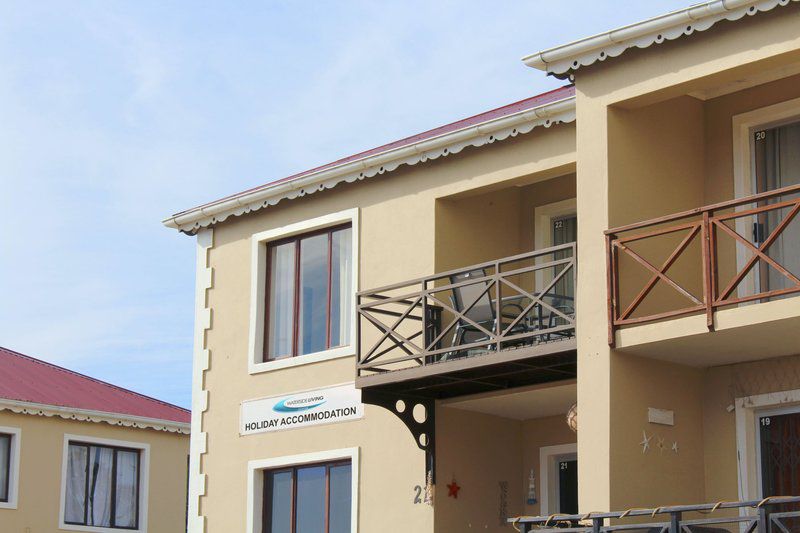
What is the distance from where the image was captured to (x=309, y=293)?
62.0 ft

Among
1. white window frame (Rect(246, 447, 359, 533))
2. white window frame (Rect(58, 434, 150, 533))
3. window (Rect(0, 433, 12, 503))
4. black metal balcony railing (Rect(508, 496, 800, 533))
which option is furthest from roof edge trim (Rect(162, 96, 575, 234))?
white window frame (Rect(58, 434, 150, 533))

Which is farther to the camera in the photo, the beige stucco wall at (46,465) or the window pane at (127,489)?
the window pane at (127,489)

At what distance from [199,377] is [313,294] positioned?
2.16m

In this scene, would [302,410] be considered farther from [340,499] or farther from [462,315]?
[462,315]

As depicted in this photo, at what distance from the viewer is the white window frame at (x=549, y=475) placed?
17125mm

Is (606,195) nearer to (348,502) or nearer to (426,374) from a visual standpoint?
(426,374)

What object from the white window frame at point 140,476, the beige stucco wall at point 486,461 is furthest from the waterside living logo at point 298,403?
the white window frame at point 140,476

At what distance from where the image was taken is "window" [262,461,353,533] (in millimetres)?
17797

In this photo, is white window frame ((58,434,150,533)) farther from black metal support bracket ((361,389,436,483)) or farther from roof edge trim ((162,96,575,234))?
black metal support bracket ((361,389,436,483))

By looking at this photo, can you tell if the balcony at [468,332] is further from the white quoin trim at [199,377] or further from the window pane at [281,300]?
the white quoin trim at [199,377]

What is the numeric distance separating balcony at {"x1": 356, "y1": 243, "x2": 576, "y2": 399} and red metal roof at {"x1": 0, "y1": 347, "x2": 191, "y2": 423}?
9.76 m

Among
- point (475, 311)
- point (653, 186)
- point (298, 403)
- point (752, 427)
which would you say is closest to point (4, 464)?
point (298, 403)

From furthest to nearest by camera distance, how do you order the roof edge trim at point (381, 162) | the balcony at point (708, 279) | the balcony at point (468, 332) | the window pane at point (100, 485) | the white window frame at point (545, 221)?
the window pane at point (100, 485)
the white window frame at point (545, 221)
the roof edge trim at point (381, 162)
the balcony at point (468, 332)
the balcony at point (708, 279)

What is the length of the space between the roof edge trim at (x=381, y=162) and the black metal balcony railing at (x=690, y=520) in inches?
181
